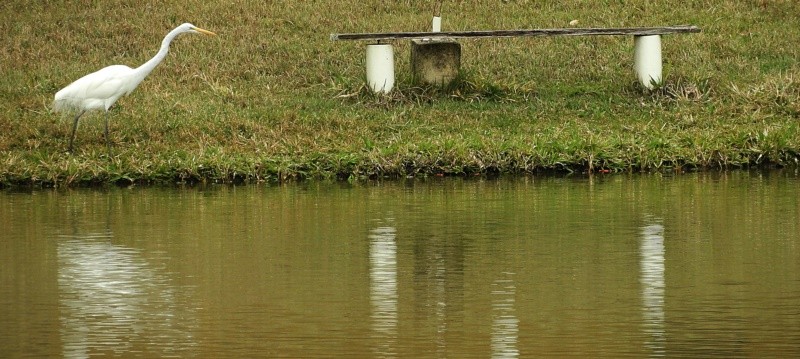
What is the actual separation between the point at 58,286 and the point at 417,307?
218 centimetres

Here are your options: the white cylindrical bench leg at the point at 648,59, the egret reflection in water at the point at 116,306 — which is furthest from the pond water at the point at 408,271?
the white cylindrical bench leg at the point at 648,59

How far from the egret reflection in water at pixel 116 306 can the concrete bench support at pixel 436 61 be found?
313 inches

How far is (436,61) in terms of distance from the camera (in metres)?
17.5

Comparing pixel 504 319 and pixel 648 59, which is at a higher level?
pixel 648 59

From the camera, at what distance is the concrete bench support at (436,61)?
17328mm

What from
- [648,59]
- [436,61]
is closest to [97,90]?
[436,61]

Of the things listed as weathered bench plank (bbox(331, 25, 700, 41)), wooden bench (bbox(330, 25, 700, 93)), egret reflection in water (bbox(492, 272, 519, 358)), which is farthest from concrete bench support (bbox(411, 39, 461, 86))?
egret reflection in water (bbox(492, 272, 519, 358))

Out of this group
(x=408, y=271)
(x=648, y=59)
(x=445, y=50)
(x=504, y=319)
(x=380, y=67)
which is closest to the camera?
(x=504, y=319)

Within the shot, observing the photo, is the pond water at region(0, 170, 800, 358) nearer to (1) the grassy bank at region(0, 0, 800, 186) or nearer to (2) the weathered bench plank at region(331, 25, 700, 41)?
(1) the grassy bank at region(0, 0, 800, 186)

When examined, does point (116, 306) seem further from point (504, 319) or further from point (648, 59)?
point (648, 59)

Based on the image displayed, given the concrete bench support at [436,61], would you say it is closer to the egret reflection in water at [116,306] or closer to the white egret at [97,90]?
the white egret at [97,90]

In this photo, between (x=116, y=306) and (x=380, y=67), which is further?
(x=380, y=67)

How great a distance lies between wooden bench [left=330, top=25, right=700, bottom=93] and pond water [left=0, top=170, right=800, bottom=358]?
4.15 meters

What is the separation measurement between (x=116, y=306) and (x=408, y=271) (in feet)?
6.14
